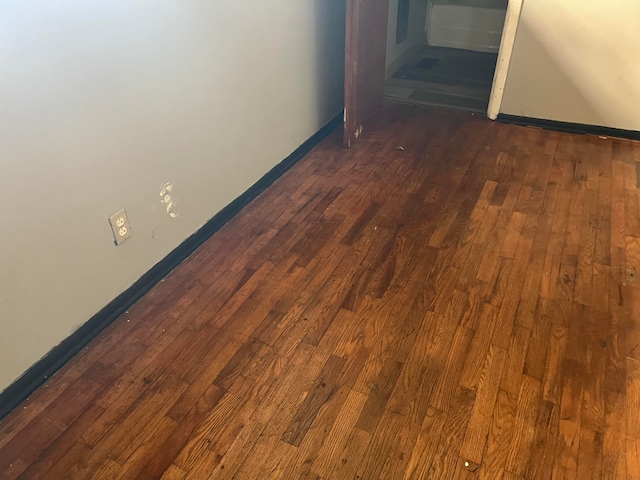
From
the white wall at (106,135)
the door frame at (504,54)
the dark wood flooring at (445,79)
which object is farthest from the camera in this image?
the dark wood flooring at (445,79)

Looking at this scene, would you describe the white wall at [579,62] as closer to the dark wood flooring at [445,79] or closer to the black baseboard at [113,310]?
the dark wood flooring at [445,79]

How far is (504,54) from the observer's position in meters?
3.07

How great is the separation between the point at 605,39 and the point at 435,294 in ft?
6.80

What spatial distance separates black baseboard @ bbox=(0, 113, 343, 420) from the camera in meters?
1.49

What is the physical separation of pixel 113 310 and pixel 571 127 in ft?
9.55

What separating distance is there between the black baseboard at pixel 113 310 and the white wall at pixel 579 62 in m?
1.73

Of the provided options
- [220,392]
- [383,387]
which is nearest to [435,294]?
[383,387]

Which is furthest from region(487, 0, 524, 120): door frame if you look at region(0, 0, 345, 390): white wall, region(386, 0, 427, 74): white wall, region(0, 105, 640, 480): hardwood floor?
region(0, 0, 345, 390): white wall

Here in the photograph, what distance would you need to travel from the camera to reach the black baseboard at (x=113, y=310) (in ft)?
4.89

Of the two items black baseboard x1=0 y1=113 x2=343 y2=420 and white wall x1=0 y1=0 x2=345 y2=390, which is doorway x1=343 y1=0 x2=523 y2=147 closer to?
white wall x1=0 y1=0 x2=345 y2=390

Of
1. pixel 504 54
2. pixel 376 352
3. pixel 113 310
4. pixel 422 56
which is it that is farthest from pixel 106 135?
pixel 422 56

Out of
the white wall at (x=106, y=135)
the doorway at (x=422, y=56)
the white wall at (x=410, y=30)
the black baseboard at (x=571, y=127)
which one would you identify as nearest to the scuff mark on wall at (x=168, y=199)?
the white wall at (x=106, y=135)

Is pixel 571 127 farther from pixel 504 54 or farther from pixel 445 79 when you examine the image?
pixel 445 79

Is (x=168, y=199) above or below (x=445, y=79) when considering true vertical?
above
